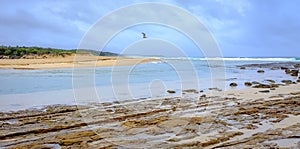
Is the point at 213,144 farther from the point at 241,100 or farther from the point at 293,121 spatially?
the point at 241,100

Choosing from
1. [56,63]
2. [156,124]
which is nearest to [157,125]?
[156,124]

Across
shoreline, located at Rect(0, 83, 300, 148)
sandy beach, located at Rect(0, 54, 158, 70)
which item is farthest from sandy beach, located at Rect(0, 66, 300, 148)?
sandy beach, located at Rect(0, 54, 158, 70)

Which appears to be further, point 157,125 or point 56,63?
point 56,63

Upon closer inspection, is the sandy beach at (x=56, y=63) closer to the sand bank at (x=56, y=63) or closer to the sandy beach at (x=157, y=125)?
the sand bank at (x=56, y=63)

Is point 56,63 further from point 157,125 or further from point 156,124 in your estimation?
point 157,125

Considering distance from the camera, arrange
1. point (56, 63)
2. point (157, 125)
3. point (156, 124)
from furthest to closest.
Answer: point (56, 63) → point (156, 124) → point (157, 125)

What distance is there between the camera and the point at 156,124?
336 inches

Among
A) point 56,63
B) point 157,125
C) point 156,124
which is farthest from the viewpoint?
point 56,63

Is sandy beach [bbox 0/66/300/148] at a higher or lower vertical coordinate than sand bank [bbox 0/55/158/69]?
lower

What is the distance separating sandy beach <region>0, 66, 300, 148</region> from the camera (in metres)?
6.77

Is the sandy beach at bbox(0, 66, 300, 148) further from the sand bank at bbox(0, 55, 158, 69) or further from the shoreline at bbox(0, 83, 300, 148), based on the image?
the sand bank at bbox(0, 55, 158, 69)

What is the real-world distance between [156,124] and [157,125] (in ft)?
0.42

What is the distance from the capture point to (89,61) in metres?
56.1

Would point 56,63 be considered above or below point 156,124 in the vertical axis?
above
